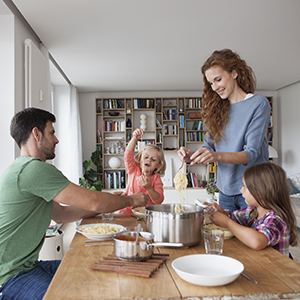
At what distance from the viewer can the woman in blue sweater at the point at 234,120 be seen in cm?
177

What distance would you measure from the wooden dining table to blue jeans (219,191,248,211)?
23.4 inches

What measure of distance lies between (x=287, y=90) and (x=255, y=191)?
6166mm

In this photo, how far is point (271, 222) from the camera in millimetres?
1387

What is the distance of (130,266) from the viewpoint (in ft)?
3.46

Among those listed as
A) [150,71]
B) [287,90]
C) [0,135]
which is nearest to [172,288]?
[0,135]

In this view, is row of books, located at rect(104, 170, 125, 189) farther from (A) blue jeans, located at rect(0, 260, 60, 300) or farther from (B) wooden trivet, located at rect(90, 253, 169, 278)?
(B) wooden trivet, located at rect(90, 253, 169, 278)

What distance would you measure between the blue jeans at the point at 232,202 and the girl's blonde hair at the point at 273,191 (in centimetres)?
27

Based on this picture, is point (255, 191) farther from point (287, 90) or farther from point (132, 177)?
point (287, 90)

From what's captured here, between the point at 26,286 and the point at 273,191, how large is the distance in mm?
1241

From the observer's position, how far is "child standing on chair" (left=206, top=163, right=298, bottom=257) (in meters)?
1.32

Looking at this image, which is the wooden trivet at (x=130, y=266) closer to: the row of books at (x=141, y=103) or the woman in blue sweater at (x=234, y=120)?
the woman in blue sweater at (x=234, y=120)

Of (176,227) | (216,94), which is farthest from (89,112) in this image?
(176,227)

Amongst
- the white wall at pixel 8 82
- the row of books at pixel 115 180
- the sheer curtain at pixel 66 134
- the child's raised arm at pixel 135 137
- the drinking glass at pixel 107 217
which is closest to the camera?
the drinking glass at pixel 107 217

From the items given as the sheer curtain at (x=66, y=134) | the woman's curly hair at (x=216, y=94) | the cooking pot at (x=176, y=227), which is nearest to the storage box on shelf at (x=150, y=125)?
the sheer curtain at (x=66, y=134)
